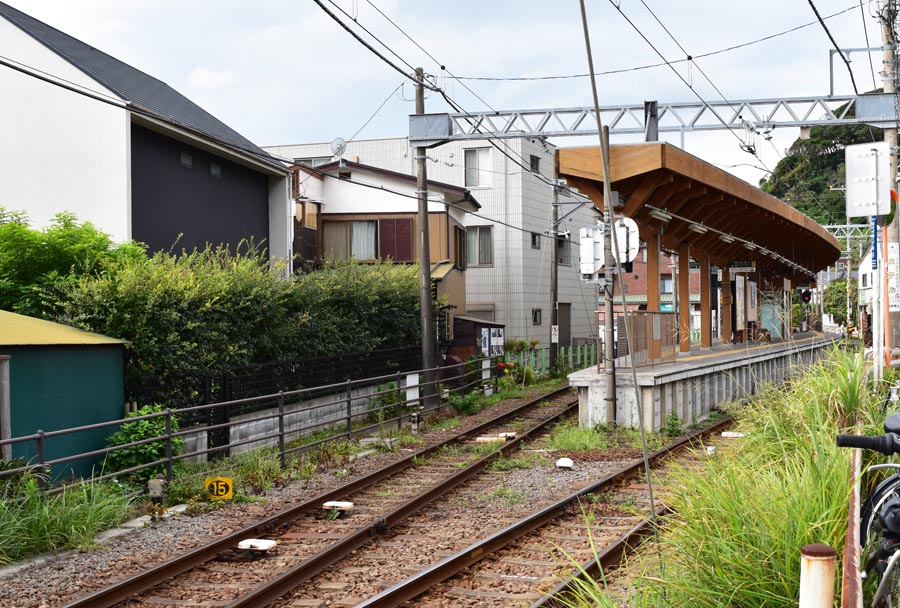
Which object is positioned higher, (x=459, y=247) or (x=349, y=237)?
(x=349, y=237)

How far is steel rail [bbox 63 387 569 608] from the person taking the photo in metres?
6.97

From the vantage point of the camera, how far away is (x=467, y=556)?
316 inches

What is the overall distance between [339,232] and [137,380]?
20.4 meters

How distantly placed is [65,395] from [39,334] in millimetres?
860

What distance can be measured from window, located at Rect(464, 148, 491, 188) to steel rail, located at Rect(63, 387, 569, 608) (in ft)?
90.8

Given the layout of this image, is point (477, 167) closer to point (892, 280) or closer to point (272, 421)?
point (272, 421)

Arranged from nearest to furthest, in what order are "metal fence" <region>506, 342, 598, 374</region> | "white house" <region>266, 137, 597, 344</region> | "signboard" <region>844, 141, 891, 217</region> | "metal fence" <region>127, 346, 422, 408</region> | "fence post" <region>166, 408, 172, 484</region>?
"signboard" <region>844, 141, 891, 217</region>, "fence post" <region>166, 408, 172, 484</region>, "metal fence" <region>127, 346, 422, 408</region>, "metal fence" <region>506, 342, 598, 374</region>, "white house" <region>266, 137, 597, 344</region>

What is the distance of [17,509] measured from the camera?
8.62 metres

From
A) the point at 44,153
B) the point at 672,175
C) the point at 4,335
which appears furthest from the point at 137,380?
the point at 672,175

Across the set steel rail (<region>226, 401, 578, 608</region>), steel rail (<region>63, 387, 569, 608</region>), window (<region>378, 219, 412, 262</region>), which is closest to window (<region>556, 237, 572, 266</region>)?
window (<region>378, 219, 412, 262</region>)

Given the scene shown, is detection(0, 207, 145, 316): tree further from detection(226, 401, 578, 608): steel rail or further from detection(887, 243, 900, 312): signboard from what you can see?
detection(887, 243, 900, 312): signboard

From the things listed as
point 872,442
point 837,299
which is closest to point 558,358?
point 872,442

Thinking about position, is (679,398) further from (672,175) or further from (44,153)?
(44,153)

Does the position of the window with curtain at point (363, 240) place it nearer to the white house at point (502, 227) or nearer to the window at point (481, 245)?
the white house at point (502, 227)
